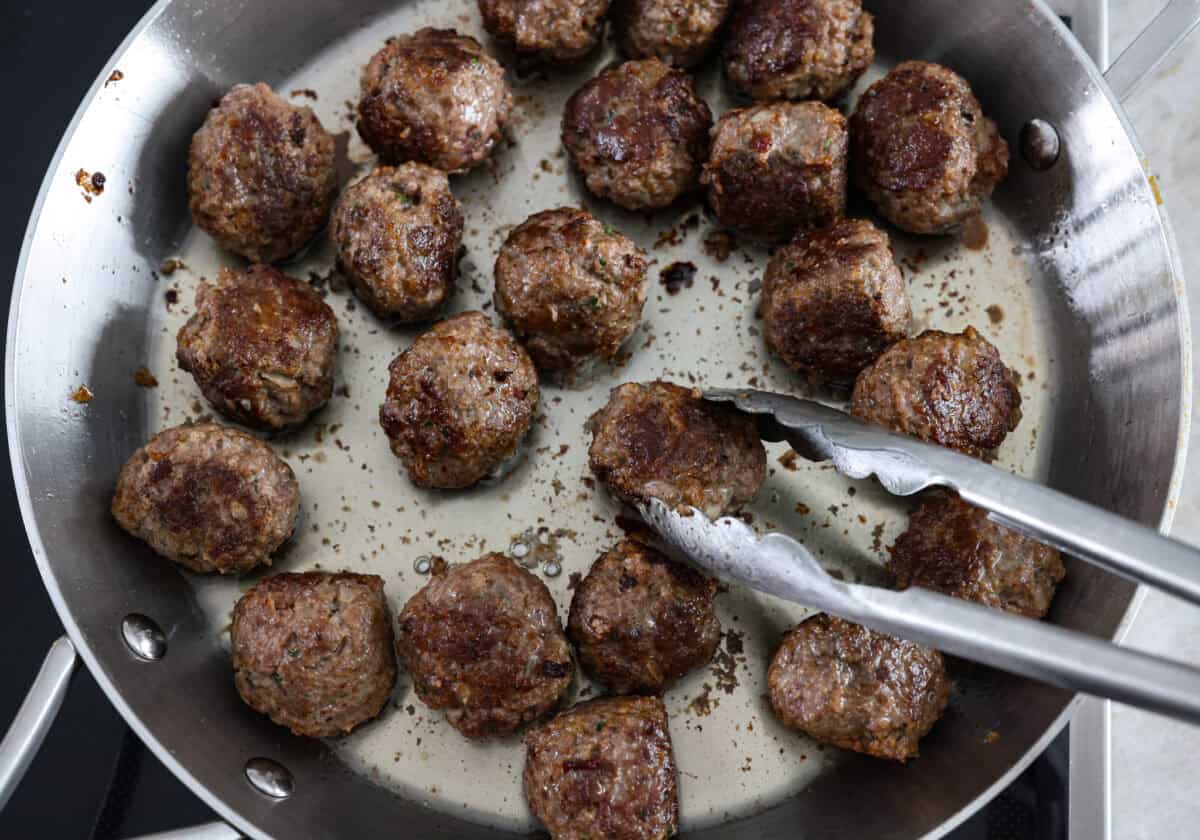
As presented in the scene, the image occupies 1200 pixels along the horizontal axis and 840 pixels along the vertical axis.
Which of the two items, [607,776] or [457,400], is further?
[457,400]

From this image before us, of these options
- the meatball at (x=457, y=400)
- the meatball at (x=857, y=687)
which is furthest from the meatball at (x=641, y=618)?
the meatball at (x=457, y=400)

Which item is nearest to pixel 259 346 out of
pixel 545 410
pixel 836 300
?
pixel 545 410

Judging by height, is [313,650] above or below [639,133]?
below

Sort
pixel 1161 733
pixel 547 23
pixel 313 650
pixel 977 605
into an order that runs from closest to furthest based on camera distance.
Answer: pixel 977 605
pixel 313 650
pixel 547 23
pixel 1161 733

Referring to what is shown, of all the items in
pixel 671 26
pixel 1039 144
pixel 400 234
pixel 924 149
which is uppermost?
pixel 671 26

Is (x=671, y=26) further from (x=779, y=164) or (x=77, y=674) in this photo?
(x=77, y=674)

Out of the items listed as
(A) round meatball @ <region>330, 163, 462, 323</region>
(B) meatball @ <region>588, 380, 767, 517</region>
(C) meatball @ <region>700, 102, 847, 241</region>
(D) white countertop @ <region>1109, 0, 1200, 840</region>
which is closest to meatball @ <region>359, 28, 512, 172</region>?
(A) round meatball @ <region>330, 163, 462, 323</region>

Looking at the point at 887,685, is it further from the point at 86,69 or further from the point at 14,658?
the point at 86,69
